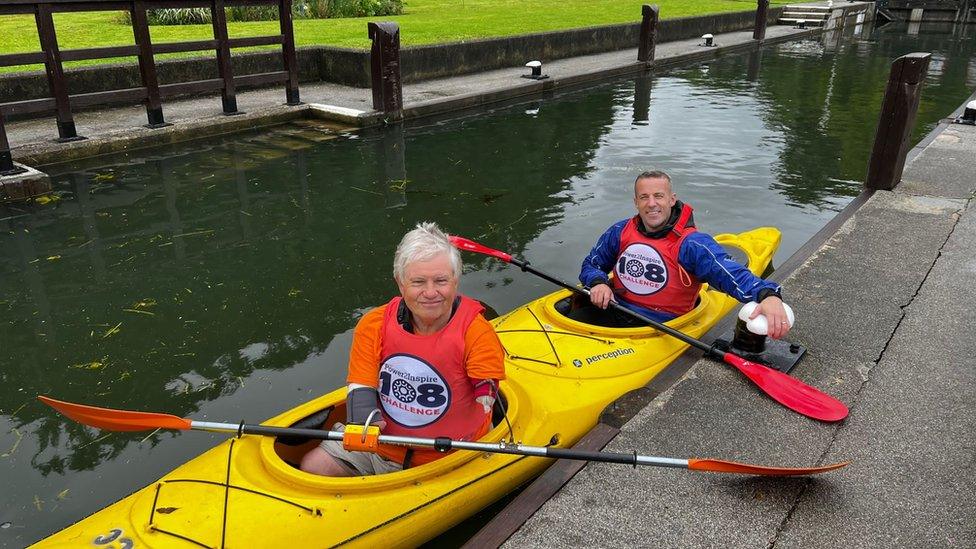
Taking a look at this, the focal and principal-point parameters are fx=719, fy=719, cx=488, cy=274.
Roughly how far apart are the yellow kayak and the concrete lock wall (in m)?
9.51

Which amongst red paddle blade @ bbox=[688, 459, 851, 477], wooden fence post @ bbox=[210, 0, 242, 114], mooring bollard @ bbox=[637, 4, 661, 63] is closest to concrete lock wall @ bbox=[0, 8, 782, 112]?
wooden fence post @ bbox=[210, 0, 242, 114]

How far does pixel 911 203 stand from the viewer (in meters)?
7.30

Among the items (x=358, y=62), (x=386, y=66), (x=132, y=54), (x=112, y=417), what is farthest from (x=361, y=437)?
(x=358, y=62)

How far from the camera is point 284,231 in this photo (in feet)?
24.9

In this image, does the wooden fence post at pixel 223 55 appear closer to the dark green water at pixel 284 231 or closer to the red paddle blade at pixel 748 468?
the dark green water at pixel 284 231

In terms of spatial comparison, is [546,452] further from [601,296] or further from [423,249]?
[601,296]

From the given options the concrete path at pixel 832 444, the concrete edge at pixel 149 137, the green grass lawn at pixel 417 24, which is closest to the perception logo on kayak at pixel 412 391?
the concrete path at pixel 832 444

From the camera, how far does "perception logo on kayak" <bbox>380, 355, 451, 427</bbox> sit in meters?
3.20

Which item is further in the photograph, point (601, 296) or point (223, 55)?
point (223, 55)

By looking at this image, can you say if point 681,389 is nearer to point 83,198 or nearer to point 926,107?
point 83,198

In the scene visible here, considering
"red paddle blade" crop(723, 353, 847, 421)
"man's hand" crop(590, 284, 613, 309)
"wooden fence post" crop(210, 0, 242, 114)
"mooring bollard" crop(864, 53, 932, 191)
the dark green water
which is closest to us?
"red paddle blade" crop(723, 353, 847, 421)

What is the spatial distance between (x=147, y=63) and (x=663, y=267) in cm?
A: 845

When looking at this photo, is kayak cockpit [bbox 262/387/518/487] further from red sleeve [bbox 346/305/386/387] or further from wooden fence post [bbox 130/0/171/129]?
wooden fence post [bbox 130/0/171/129]

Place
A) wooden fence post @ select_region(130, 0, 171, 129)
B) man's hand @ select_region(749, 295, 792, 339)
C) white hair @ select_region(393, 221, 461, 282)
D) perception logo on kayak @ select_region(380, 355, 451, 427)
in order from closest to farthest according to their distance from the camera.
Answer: white hair @ select_region(393, 221, 461, 282) < perception logo on kayak @ select_region(380, 355, 451, 427) < man's hand @ select_region(749, 295, 792, 339) < wooden fence post @ select_region(130, 0, 171, 129)
